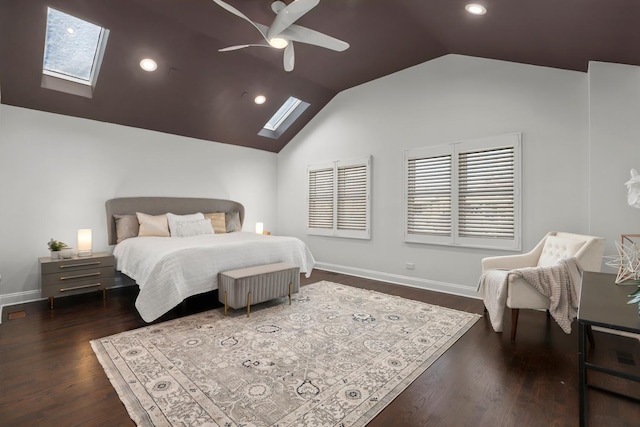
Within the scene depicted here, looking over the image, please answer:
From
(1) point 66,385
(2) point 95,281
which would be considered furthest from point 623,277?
(2) point 95,281

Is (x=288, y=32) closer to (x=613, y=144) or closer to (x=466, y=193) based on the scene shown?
(x=466, y=193)

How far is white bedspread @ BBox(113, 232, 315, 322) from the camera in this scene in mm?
3127

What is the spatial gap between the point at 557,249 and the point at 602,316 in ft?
7.03

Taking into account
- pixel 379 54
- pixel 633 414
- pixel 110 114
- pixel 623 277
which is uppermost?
pixel 379 54

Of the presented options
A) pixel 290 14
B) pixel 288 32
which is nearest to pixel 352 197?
pixel 288 32

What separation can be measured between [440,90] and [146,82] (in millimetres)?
4073

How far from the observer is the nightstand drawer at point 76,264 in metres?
3.59

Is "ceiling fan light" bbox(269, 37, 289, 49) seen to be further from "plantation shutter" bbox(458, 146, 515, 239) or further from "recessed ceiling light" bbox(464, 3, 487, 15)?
"plantation shutter" bbox(458, 146, 515, 239)

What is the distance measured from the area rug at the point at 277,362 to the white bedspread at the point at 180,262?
29cm

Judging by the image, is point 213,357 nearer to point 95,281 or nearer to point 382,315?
point 382,315

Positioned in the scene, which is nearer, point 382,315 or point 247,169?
point 382,315

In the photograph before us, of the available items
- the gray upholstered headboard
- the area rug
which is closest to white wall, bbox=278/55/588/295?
the area rug

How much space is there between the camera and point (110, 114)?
450 centimetres

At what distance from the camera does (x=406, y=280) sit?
4.82 m
